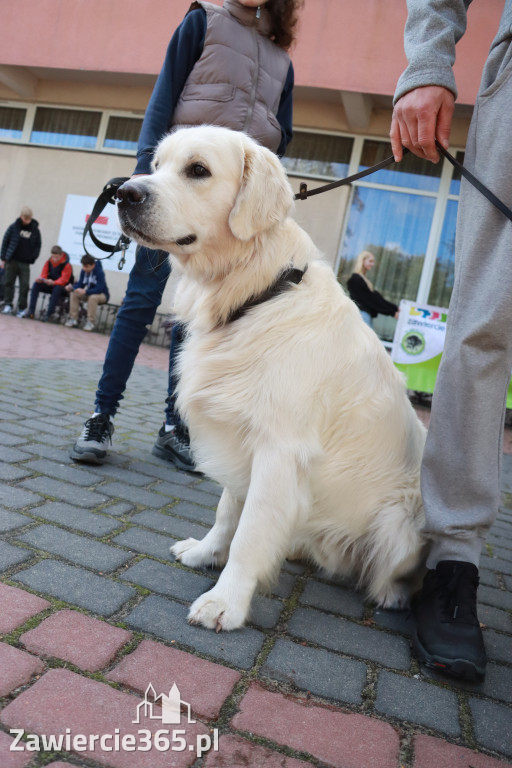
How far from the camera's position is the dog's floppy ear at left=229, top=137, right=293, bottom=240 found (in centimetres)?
221

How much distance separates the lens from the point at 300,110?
1277 centimetres

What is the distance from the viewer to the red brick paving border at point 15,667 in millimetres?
1368

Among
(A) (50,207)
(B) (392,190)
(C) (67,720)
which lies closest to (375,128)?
(B) (392,190)

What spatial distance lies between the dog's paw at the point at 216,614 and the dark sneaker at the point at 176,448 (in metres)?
1.69

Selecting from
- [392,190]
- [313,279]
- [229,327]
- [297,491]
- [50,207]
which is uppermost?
[392,190]

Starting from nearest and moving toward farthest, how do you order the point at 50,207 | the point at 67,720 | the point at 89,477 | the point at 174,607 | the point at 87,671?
the point at 67,720, the point at 87,671, the point at 174,607, the point at 89,477, the point at 50,207

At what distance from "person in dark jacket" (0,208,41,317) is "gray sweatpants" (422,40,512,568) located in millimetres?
12832

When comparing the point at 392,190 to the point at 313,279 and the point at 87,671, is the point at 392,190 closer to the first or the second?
the point at 313,279

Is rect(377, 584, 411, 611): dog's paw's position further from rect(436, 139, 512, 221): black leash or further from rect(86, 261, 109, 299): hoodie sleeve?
rect(86, 261, 109, 299): hoodie sleeve

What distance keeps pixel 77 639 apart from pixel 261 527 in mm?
644

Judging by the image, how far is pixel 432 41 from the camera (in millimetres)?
2092

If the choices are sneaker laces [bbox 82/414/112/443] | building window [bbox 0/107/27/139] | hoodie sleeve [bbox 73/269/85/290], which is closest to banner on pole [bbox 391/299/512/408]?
sneaker laces [bbox 82/414/112/443]

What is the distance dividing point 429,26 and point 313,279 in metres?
0.99

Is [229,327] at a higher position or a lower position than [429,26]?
lower
